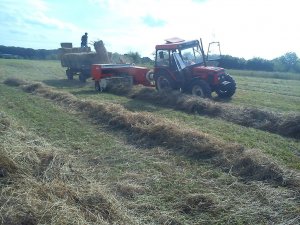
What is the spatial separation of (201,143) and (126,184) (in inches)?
93.8

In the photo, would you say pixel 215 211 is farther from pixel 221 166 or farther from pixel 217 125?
pixel 217 125

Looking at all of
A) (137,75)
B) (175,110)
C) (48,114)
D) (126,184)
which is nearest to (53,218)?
(126,184)

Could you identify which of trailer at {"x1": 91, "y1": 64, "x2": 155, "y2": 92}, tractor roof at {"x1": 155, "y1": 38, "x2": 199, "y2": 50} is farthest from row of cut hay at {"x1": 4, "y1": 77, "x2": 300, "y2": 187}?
trailer at {"x1": 91, "y1": 64, "x2": 155, "y2": 92}

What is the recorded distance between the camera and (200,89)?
14109 mm

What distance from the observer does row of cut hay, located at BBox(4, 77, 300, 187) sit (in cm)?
608

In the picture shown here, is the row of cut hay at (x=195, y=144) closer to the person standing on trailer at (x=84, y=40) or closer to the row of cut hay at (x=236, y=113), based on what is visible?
the row of cut hay at (x=236, y=113)

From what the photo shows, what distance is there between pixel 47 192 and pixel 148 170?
7.28ft

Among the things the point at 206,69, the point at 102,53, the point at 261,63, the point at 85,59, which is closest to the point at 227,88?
the point at 206,69

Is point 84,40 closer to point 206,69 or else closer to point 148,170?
point 206,69

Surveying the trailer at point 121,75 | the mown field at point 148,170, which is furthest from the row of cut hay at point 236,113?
the trailer at point 121,75

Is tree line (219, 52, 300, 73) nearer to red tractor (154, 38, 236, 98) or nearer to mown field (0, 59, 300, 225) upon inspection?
red tractor (154, 38, 236, 98)

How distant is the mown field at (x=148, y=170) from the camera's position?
15.2ft

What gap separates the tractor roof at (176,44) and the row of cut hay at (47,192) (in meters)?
9.20

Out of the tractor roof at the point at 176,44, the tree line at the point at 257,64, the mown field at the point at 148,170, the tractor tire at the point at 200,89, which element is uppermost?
the tractor roof at the point at 176,44
